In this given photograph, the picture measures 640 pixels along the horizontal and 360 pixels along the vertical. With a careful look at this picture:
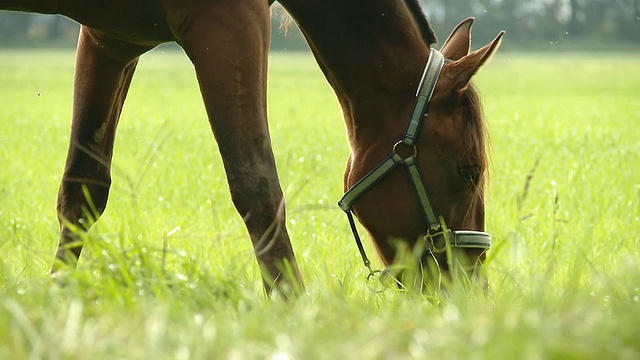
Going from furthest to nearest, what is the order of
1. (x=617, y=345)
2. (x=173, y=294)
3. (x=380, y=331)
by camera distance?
(x=173, y=294) → (x=380, y=331) → (x=617, y=345)

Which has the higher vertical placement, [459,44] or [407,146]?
[459,44]

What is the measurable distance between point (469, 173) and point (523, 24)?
6317cm

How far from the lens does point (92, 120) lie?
4.00m

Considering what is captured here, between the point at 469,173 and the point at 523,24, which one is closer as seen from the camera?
the point at 469,173

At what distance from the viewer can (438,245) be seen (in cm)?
372

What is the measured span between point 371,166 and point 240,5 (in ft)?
2.98

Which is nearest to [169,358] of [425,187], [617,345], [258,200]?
[617,345]

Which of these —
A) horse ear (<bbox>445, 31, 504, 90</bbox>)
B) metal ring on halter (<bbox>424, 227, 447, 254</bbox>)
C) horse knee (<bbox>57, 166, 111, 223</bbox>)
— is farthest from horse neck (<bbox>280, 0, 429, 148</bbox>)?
horse knee (<bbox>57, 166, 111, 223</bbox>)

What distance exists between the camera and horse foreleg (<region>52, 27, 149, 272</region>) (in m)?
3.90

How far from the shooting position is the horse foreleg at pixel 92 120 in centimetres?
390

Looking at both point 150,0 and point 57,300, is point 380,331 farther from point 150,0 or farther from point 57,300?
point 150,0

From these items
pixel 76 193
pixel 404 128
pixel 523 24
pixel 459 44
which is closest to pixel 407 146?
pixel 404 128

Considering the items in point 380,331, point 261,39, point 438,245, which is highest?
point 261,39

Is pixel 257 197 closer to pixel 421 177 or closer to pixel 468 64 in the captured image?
pixel 421 177
